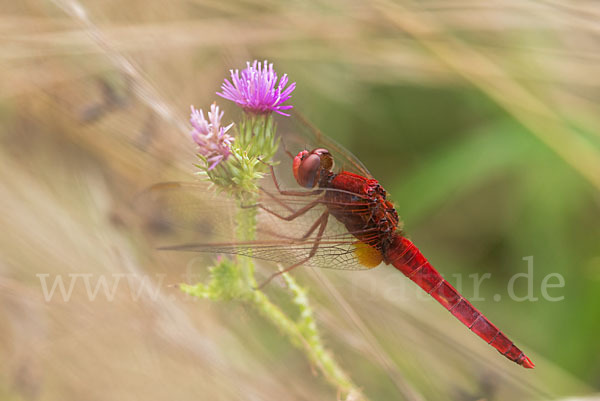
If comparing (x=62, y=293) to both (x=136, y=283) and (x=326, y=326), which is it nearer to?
(x=136, y=283)

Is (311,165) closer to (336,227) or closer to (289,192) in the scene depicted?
(289,192)

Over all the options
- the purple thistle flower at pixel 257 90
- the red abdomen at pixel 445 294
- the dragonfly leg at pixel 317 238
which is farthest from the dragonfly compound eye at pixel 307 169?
the red abdomen at pixel 445 294

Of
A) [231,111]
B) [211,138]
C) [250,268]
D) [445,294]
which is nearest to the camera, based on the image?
[211,138]

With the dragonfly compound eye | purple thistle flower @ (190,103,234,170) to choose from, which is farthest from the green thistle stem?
the dragonfly compound eye

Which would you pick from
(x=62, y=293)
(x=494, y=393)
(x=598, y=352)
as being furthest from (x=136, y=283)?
(x=598, y=352)

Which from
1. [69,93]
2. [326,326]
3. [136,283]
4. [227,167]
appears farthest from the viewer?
[69,93]

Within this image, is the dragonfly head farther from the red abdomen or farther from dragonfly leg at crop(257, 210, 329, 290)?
the red abdomen

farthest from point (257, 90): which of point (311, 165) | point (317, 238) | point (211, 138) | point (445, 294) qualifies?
point (445, 294)
